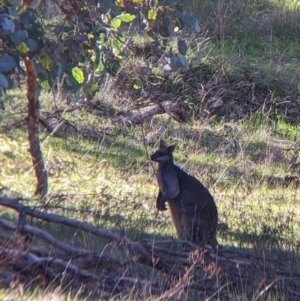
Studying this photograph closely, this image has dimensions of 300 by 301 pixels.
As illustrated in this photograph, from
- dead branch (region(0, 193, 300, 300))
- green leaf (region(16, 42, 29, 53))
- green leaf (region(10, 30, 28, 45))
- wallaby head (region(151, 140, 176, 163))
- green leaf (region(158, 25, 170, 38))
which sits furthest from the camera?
wallaby head (region(151, 140, 176, 163))

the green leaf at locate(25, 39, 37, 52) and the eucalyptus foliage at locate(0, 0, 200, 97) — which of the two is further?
the eucalyptus foliage at locate(0, 0, 200, 97)

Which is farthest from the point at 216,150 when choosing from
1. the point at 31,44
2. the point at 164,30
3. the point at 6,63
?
the point at 6,63

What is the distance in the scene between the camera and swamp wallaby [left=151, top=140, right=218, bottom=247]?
7594 mm

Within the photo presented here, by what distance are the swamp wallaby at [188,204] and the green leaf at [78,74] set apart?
144 centimetres

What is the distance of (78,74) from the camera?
7.12 metres

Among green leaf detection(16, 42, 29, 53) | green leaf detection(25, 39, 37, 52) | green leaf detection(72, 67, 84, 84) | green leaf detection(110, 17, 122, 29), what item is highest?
green leaf detection(25, 39, 37, 52)

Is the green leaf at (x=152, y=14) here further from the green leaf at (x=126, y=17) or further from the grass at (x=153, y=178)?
the grass at (x=153, y=178)

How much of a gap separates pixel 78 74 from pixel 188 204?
1.67 m

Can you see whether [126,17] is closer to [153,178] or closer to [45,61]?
[45,61]

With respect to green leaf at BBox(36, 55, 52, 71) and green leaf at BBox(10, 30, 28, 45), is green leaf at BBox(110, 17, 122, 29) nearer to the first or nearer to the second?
green leaf at BBox(36, 55, 52, 71)

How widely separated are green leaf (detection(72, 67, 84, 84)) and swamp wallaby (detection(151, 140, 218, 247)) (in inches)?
56.7

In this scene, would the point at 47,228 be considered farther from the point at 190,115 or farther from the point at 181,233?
the point at 190,115

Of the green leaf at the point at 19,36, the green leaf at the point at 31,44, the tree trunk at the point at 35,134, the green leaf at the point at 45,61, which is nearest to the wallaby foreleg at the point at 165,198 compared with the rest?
the tree trunk at the point at 35,134

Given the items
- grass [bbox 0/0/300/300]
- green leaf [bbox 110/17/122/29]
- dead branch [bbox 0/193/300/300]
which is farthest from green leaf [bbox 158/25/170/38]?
dead branch [bbox 0/193/300/300]
